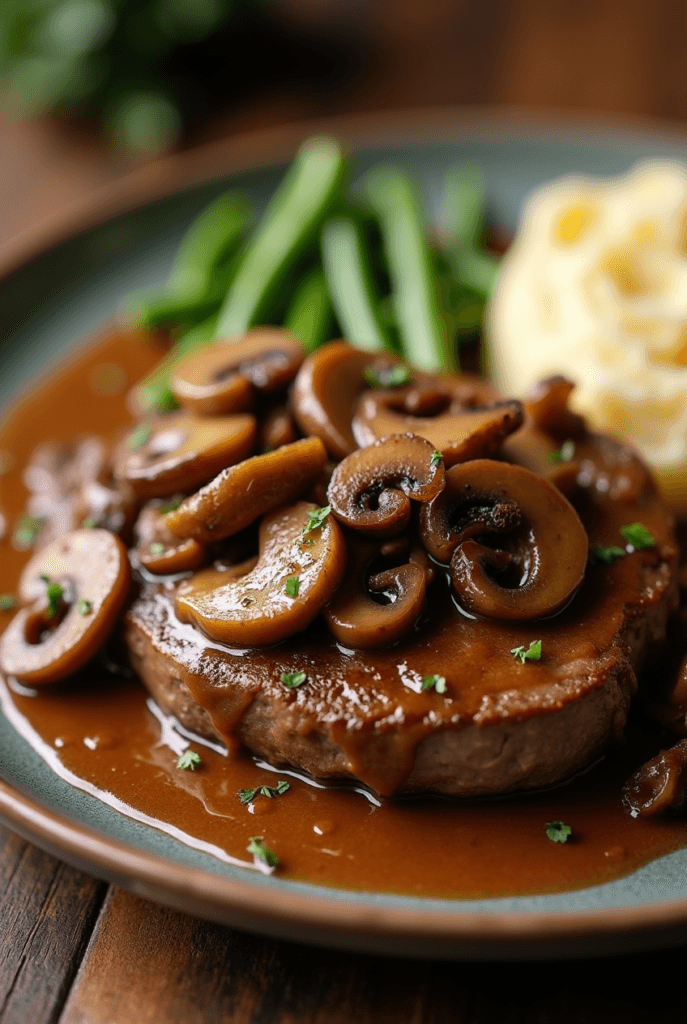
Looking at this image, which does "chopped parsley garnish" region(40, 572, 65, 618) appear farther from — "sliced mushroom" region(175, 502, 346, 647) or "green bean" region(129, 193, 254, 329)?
"green bean" region(129, 193, 254, 329)

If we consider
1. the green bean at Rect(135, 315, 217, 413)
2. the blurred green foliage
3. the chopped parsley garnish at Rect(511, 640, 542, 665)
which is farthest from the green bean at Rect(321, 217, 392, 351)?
the chopped parsley garnish at Rect(511, 640, 542, 665)

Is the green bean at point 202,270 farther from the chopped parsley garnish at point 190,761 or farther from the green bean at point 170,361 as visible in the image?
the chopped parsley garnish at point 190,761

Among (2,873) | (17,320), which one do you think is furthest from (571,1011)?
(17,320)

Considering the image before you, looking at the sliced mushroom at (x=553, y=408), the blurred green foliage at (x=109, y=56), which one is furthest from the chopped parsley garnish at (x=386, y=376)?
the blurred green foliage at (x=109, y=56)

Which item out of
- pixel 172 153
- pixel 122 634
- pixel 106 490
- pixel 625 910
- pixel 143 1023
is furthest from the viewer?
pixel 172 153

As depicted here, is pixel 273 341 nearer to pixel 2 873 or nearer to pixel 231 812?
pixel 231 812

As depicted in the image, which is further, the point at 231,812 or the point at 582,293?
the point at 582,293

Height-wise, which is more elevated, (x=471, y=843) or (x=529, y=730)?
(x=529, y=730)
